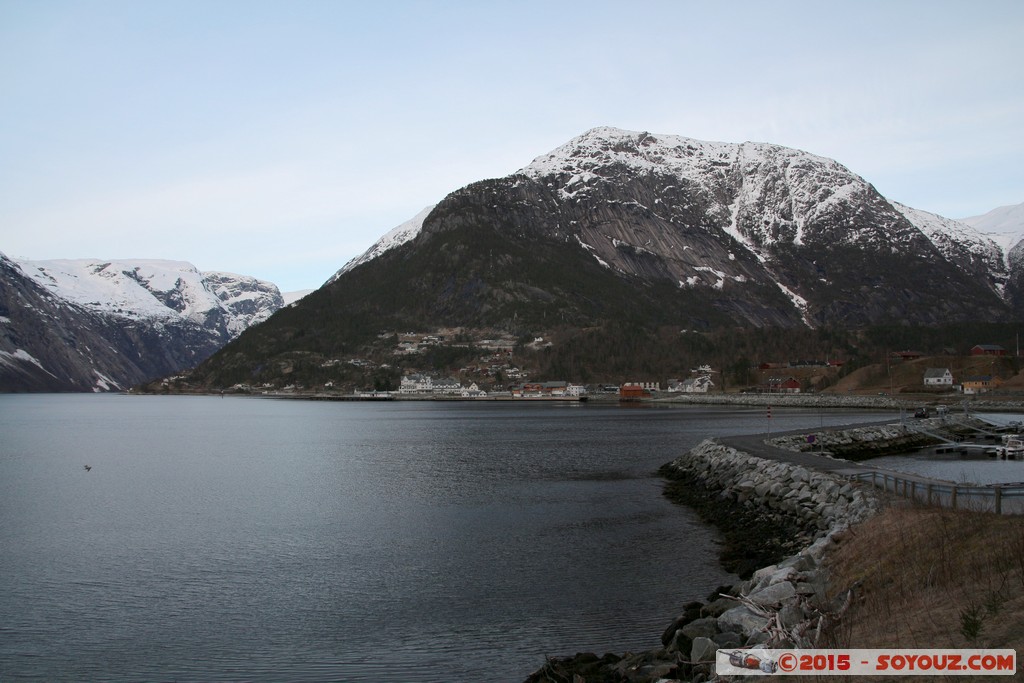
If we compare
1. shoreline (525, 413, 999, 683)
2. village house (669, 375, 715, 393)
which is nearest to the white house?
village house (669, 375, 715, 393)

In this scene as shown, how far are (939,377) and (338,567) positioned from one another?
135 meters

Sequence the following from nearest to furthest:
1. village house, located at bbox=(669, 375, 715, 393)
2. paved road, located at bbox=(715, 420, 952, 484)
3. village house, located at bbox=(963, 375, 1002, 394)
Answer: paved road, located at bbox=(715, 420, 952, 484) < village house, located at bbox=(963, 375, 1002, 394) < village house, located at bbox=(669, 375, 715, 393)

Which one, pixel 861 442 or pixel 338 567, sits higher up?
pixel 861 442

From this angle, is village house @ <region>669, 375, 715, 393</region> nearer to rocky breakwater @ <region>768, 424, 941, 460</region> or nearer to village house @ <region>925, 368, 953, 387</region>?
village house @ <region>925, 368, 953, 387</region>

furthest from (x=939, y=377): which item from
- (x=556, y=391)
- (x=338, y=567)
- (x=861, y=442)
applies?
(x=338, y=567)

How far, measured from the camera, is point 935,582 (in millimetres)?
14914

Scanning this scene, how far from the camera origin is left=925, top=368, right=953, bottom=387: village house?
138 m

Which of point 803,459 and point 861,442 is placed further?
point 861,442

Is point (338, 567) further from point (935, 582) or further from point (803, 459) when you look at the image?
point (803, 459)

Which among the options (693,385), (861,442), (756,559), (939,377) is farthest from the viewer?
(693,385)

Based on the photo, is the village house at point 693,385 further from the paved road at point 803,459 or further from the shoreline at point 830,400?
the paved road at point 803,459

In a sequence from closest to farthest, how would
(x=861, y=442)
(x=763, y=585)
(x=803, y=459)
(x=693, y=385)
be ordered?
(x=763, y=585) → (x=803, y=459) → (x=861, y=442) → (x=693, y=385)

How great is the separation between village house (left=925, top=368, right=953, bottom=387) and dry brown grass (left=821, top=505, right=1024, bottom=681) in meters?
133

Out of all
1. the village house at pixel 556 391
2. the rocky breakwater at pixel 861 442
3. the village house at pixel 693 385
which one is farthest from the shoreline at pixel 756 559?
the village house at pixel 556 391
